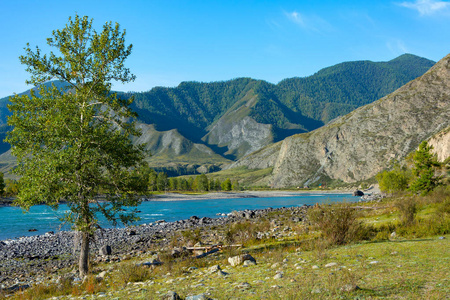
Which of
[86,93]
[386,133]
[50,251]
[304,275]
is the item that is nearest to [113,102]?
[86,93]

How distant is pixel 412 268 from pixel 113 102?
14.9m

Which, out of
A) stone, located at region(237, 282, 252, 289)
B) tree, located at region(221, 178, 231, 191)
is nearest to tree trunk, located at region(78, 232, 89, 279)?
stone, located at region(237, 282, 252, 289)

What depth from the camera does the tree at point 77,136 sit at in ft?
49.0

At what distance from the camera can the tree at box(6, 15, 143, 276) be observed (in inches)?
588

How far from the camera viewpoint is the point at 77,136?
1552 centimetres

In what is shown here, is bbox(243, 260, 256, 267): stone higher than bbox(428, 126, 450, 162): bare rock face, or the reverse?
bbox(428, 126, 450, 162): bare rock face

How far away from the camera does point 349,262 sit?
9.96 meters

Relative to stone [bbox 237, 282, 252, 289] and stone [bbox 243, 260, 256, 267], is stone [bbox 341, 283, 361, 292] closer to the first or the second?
stone [bbox 237, 282, 252, 289]

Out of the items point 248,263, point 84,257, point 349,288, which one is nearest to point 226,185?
point 84,257

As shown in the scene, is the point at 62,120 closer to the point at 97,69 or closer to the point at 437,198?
the point at 97,69

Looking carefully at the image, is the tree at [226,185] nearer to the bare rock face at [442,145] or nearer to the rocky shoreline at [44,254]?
the bare rock face at [442,145]

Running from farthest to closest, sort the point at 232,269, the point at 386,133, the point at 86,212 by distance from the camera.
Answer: the point at 386,133
the point at 86,212
the point at 232,269

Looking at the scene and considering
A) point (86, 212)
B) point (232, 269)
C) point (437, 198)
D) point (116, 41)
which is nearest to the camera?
point (232, 269)

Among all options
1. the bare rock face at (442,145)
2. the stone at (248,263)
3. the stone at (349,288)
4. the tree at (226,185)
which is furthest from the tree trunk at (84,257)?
the tree at (226,185)
